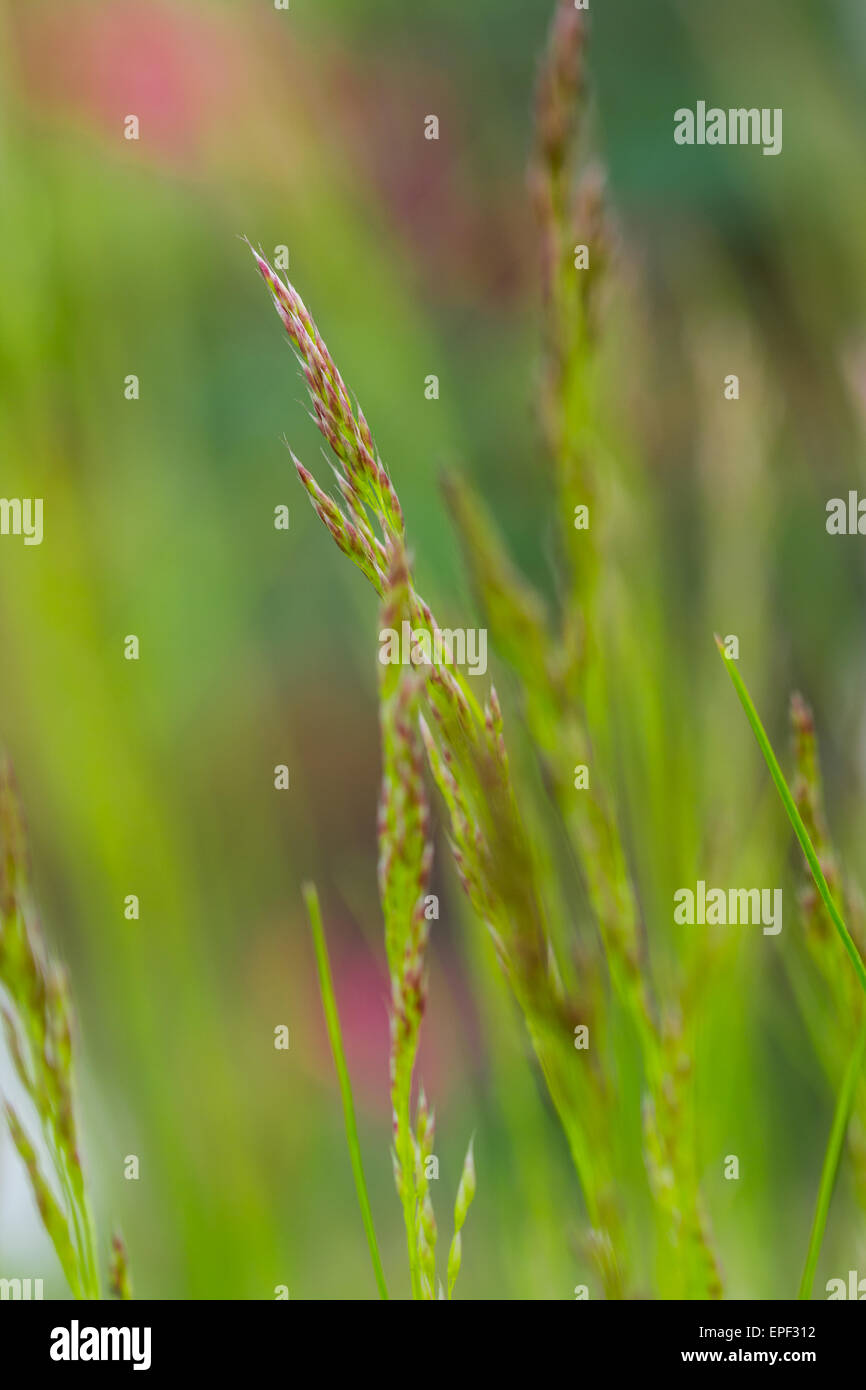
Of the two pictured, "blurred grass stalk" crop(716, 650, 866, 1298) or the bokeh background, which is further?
the bokeh background

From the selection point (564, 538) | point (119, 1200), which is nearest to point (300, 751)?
point (119, 1200)

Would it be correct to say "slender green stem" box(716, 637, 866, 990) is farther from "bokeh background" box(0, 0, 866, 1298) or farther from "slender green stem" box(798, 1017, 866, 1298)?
"bokeh background" box(0, 0, 866, 1298)

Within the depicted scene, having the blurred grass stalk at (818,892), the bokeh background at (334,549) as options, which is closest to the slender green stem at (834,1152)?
the blurred grass stalk at (818,892)

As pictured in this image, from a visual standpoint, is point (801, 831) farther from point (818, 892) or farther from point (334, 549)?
point (334, 549)

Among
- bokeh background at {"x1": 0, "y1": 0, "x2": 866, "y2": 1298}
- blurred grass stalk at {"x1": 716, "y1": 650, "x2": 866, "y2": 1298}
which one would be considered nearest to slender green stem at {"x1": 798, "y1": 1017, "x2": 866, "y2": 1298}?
blurred grass stalk at {"x1": 716, "y1": 650, "x2": 866, "y2": 1298}

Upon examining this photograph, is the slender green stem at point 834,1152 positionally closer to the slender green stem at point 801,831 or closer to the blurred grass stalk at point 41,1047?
the slender green stem at point 801,831

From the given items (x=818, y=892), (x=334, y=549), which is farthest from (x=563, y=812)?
(x=334, y=549)

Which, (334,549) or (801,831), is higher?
(334,549)

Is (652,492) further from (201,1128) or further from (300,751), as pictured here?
(201,1128)

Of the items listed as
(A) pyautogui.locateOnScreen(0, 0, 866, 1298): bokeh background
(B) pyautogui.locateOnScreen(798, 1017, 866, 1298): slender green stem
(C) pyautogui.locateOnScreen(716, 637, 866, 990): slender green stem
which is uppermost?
(A) pyautogui.locateOnScreen(0, 0, 866, 1298): bokeh background
